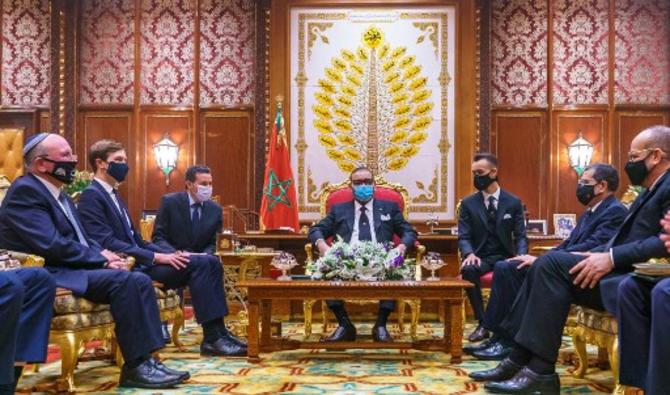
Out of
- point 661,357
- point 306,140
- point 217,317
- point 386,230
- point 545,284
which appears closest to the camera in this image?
point 661,357

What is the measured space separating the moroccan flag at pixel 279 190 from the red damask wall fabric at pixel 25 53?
366 cm

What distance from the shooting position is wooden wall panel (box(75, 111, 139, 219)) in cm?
1099

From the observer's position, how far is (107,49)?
436 inches

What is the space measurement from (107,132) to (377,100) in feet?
12.2

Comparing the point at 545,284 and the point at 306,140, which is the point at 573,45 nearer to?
the point at 306,140

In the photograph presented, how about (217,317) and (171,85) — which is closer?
(217,317)

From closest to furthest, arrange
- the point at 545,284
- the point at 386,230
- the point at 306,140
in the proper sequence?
the point at 545,284 → the point at 386,230 → the point at 306,140

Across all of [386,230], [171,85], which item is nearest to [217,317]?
[386,230]

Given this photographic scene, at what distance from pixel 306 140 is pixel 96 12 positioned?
3.47 metres

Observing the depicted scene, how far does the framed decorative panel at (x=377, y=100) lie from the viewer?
1038cm

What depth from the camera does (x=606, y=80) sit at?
10898 millimetres

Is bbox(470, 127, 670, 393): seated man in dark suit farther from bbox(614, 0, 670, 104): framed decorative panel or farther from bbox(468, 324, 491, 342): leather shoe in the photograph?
bbox(614, 0, 670, 104): framed decorative panel

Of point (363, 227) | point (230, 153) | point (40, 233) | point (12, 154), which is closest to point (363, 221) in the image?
point (363, 227)

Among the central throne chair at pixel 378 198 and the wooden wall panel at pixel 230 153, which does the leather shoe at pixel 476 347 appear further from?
the wooden wall panel at pixel 230 153
